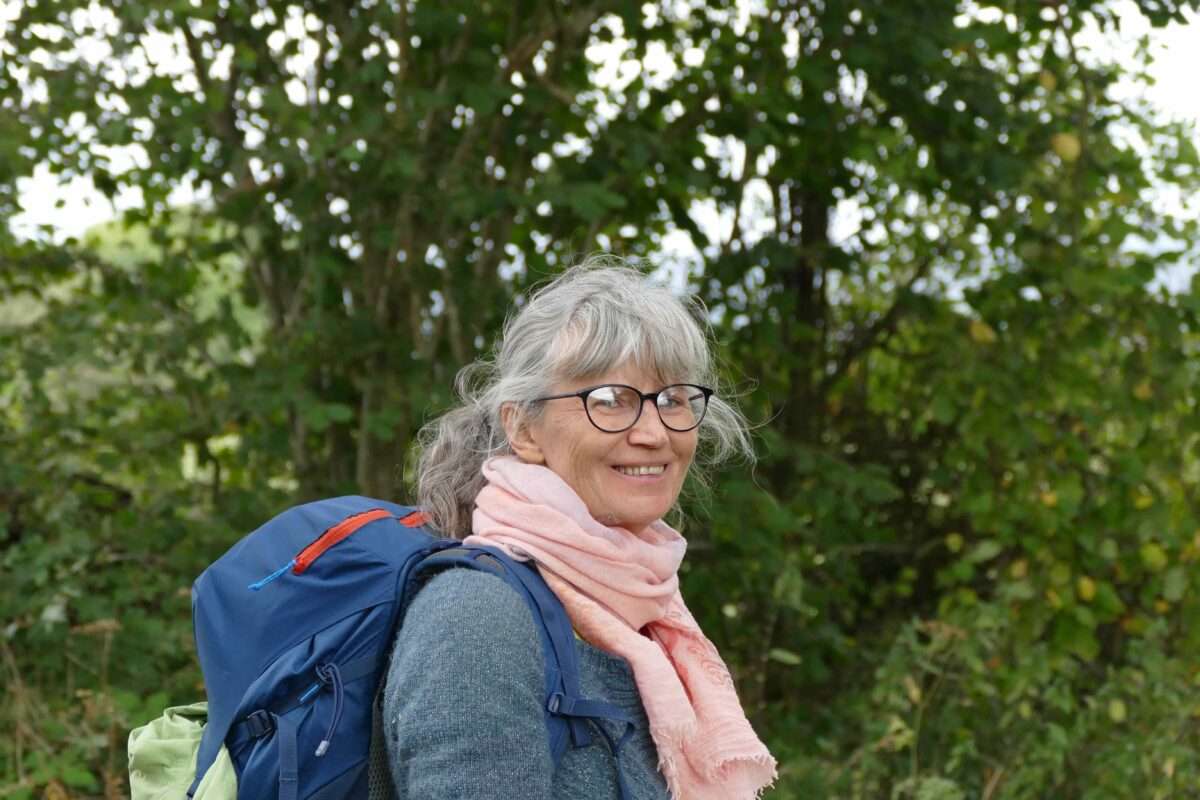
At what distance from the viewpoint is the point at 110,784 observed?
3656 millimetres

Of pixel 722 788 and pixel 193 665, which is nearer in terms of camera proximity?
pixel 722 788

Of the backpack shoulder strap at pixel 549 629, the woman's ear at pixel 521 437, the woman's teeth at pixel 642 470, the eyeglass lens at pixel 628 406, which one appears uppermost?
the eyeglass lens at pixel 628 406

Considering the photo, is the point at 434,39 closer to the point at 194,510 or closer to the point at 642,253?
the point at 642,253

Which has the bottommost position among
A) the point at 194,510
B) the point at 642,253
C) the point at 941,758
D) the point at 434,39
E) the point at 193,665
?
the point at 941,758

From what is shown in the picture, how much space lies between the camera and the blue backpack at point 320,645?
1.52 metres

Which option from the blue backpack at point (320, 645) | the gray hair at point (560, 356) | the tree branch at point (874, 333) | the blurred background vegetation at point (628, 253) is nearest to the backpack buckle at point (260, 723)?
the blue backpack at point (320, 645)

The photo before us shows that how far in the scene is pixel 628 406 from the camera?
1.80 meters

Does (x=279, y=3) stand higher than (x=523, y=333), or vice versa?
(x=279, y=3)

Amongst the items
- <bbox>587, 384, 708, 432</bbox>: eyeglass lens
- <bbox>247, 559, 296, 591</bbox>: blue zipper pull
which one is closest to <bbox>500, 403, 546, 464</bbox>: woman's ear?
<bbox>587, 384, 708, 432</bbox>: eyeglass lens

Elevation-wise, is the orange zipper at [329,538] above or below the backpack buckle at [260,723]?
above

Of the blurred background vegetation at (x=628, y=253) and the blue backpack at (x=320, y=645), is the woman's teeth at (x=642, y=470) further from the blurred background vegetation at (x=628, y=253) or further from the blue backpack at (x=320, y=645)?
the blurred background vegetation at (x=628, y=253)

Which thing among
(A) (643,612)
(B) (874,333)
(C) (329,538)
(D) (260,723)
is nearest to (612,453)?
(A) (643,612)

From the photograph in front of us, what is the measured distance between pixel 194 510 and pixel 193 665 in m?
0.73

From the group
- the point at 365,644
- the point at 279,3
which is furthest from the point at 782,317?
the point at 365,644
